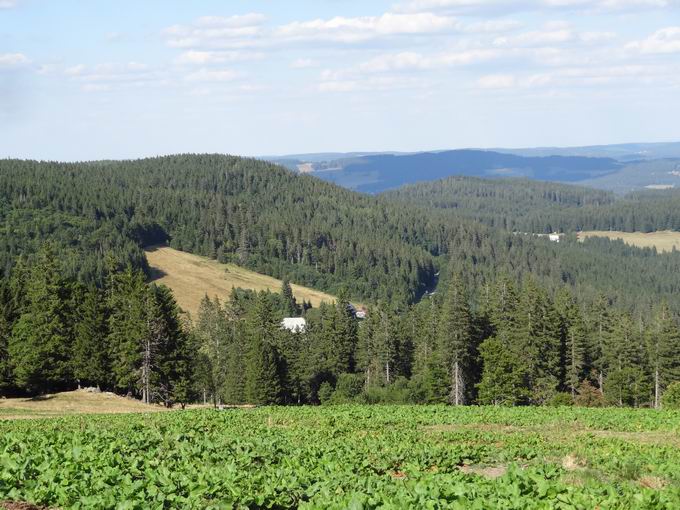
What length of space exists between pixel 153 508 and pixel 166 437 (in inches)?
367

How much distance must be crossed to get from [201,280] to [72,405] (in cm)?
12811

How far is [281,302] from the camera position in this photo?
160 m

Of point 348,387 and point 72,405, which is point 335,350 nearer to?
point 348,387

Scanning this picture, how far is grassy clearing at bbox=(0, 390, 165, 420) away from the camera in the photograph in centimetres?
4438

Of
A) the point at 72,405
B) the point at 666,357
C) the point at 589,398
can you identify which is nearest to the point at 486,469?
the point at 72,405

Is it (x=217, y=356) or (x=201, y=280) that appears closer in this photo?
(x=217, y=356)

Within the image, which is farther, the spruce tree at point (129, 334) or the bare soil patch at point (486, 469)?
the spruce tree at point (129, 334)

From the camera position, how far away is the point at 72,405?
48875 mm

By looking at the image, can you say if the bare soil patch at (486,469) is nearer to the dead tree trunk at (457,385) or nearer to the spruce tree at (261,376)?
the dead tree trunk at (457,385)

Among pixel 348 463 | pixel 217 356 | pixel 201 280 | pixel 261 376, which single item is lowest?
pixel 201 280

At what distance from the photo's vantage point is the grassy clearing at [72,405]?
4438 centimetres

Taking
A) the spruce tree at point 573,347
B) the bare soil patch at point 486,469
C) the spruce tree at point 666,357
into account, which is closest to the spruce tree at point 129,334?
the bare soil patch at point 486,469

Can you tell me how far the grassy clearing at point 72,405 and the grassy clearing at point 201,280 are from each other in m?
99.3

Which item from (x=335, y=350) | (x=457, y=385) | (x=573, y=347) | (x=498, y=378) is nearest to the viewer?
(x=498, y=378)
